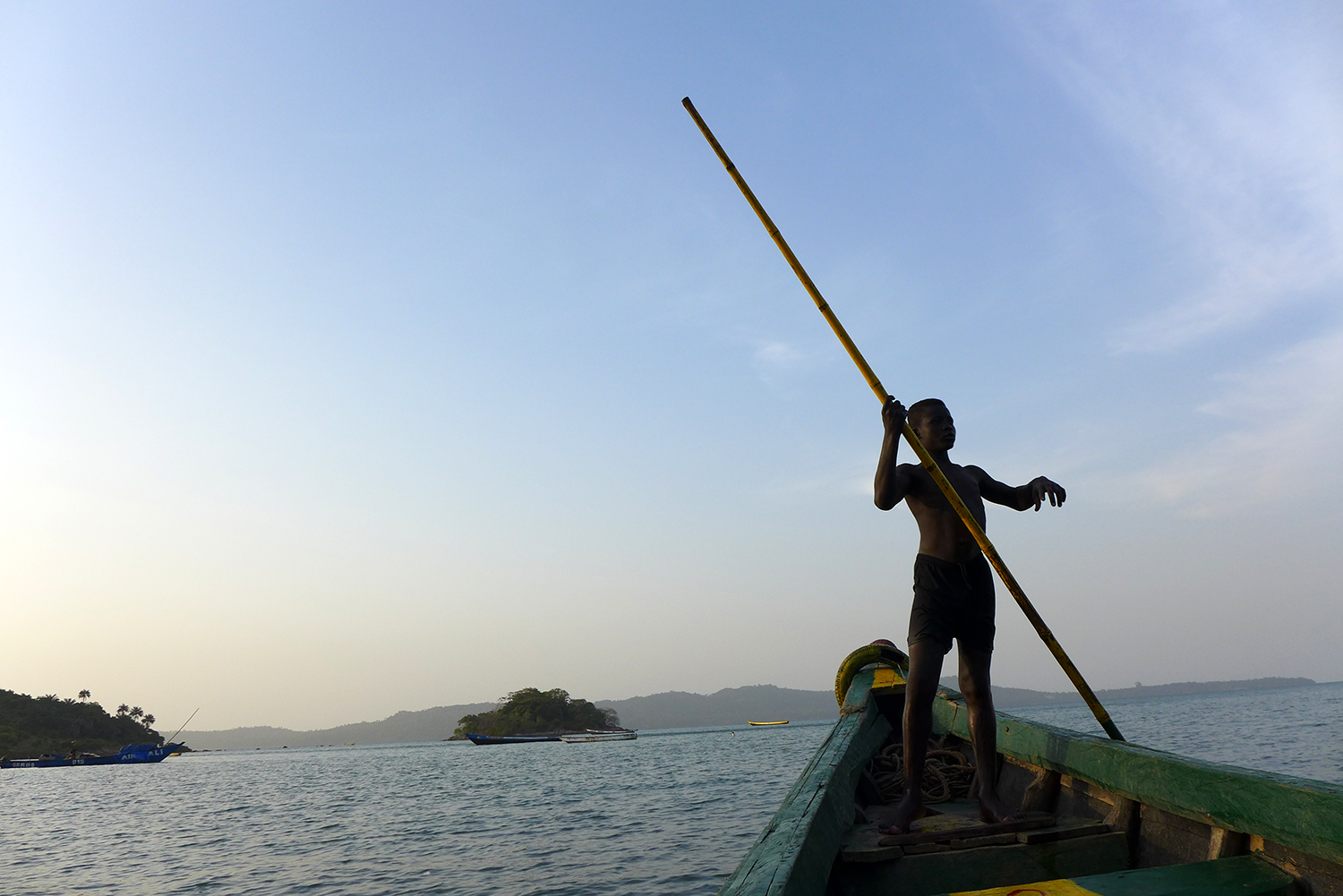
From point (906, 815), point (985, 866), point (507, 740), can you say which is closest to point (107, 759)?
point (507, 740)

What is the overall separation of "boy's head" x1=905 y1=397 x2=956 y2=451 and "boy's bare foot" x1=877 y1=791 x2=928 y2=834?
5.64 ft

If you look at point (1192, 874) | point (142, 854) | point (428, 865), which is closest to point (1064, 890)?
point (1192, 874)

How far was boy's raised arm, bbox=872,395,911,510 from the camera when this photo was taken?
3.33 m

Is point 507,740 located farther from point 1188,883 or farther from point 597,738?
point 1188,883

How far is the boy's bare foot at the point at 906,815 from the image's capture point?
3309 millimetres

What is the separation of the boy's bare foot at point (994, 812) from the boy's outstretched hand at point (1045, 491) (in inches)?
55.5

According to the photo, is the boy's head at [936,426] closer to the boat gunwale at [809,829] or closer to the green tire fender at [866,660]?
the boat gunwale at [809,829]

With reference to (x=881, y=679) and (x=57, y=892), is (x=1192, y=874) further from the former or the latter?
(x=57, y=892)

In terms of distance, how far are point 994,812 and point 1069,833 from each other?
1.20 feet

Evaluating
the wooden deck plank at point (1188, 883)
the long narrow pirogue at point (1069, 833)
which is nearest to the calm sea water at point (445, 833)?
the long narrow pirogue at point (1069, 833)

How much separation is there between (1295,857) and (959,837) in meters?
1.19

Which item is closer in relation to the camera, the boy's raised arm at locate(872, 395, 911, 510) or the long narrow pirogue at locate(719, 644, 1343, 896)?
the long narrow pirogue at locate(719, 644, 1343, 896)

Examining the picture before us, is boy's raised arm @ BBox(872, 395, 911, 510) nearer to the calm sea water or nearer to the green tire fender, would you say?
the green tire fender

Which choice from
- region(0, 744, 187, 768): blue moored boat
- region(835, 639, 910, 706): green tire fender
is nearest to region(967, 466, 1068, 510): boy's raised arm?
region(835, 639, 910, 706): green tire fender
